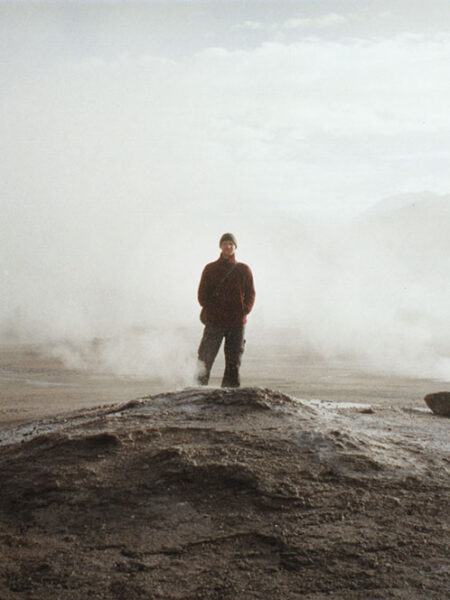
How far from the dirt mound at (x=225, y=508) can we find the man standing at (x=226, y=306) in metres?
1.46

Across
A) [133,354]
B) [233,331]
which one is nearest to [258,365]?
[133,354]

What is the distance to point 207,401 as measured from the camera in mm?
4484

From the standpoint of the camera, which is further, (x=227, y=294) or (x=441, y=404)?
(x=227, y=294)

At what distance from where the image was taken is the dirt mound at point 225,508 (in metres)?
2.45

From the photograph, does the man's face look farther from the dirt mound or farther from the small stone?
the small stone

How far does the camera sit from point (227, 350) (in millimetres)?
5828

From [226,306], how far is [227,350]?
407 millimetres

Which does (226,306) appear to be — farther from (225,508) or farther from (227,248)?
(225,508)

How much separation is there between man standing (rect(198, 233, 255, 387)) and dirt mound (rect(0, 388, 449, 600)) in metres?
1.46

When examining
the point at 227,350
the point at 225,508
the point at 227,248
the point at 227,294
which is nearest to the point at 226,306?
the point at 227,294

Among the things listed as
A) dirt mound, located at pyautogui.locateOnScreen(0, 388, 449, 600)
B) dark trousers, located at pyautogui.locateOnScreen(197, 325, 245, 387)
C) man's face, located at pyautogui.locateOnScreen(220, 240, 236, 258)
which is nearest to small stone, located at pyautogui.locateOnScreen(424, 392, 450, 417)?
dirt mound, located at pyautogui.locateOnScreen(0, 388, 449, 600)

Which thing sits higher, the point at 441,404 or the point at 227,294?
the point at 227,294

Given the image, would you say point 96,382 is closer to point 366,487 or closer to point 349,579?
point 366,487

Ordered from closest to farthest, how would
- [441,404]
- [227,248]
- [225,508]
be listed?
[225,508], [441,404], [227,248]
